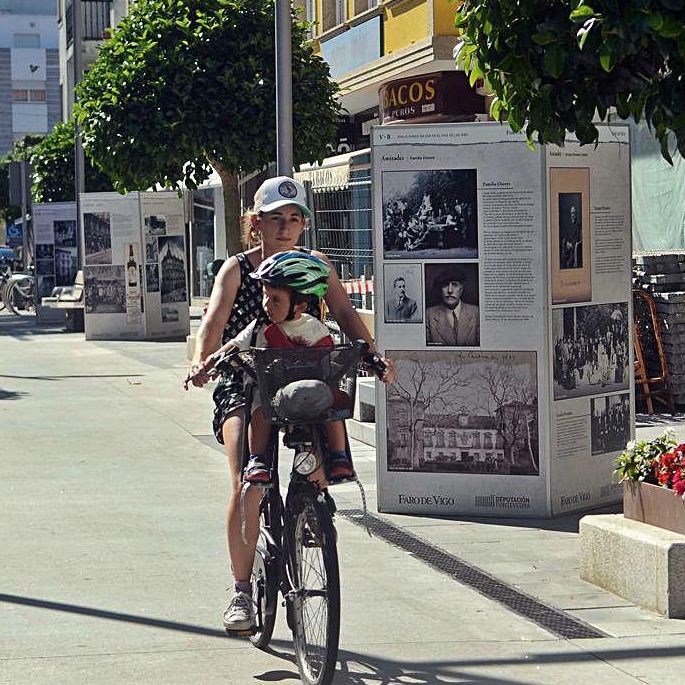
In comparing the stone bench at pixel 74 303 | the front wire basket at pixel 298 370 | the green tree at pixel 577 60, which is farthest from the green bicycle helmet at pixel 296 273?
the stone bench at pixel 74 303

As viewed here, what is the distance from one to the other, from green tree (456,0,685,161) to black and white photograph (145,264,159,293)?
18.4 metres

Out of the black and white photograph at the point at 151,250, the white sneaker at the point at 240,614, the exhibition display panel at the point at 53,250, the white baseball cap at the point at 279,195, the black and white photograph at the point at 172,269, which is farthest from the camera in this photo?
the exhibition display panel at the point at 53,250

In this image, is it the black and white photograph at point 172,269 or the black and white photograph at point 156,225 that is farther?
the black and white photograph at point 172,269

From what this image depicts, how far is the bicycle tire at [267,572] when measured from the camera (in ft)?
17.9

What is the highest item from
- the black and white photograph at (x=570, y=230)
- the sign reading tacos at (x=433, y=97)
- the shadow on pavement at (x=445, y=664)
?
the sign reading tacos at (x=433, y=97)

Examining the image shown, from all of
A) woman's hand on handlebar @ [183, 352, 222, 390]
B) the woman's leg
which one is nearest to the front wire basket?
woman's hand on handlebar @ [183, 352, 222, 390]

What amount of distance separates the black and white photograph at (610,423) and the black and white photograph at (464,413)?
1.50ft

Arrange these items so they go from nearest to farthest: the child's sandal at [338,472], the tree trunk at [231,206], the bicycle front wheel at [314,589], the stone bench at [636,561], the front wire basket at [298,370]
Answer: the bicycle front wheel at [314,589] < the front wire basket at [298,370] < the child's sandal at [338,472] < the stone bench at [636,561] < the tree trunk at [231,206]

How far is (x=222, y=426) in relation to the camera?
5.62m

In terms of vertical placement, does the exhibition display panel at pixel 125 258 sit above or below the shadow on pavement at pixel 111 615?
above

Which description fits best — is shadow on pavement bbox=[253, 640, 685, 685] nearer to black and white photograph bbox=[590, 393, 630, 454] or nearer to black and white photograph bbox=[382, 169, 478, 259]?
black and white photograph bbox=[590, 393, 630, 454]

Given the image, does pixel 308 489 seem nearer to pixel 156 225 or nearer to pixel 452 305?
pixel 452 305

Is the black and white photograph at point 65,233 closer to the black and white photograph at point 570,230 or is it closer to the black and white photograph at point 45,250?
the black and white photograph at point 45,250

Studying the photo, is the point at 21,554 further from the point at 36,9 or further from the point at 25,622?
the point at 36,9
